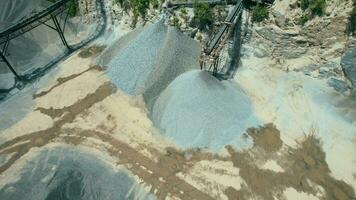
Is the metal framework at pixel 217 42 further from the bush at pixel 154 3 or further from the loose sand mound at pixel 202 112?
the bush at pixel 154 3

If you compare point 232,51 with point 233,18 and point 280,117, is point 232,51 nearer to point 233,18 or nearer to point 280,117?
point 233,18

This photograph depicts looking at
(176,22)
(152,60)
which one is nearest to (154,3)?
(176,22)

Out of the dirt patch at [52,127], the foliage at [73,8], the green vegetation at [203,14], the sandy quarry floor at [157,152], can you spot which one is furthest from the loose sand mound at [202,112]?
the foliage at [73,8]

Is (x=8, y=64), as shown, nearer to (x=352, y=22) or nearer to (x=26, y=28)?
(x=26, y=28)

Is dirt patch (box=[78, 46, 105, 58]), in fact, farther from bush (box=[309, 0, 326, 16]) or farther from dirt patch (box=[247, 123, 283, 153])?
bush (box=[309, 0, 326, 16])

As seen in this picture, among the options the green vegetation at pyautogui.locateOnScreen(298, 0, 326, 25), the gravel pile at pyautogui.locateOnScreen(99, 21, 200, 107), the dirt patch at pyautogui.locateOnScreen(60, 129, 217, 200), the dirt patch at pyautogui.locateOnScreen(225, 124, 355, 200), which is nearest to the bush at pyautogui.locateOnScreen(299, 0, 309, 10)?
the green vegetation at pyautogui.locateOnScreen(298, 0, 326, 25)
